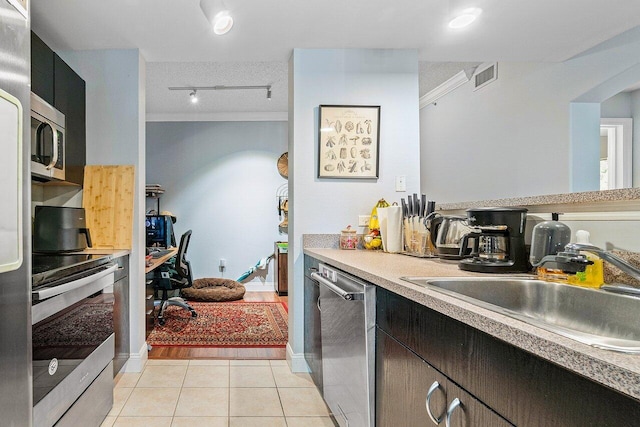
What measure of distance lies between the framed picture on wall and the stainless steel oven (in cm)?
149

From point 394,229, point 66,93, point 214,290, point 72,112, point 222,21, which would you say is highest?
point 222,21

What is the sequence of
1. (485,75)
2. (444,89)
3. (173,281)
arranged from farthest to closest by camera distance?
(444,89) → (173,281) → (485,75)

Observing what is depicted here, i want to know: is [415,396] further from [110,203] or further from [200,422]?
[110,203]

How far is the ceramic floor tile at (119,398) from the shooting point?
2.11m

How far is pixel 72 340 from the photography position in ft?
5.39

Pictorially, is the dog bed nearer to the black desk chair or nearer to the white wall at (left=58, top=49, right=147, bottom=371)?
the black desk chair

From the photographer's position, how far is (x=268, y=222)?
17.9ft

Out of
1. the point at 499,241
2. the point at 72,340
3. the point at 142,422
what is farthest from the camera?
the point at 142,422

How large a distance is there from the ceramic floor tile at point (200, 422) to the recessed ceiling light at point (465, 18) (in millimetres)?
2552

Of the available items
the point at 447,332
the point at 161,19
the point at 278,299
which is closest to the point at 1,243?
the point at 447,332

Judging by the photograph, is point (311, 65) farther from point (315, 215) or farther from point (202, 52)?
point (315, 215)

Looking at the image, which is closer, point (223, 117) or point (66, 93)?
point (66, 93)

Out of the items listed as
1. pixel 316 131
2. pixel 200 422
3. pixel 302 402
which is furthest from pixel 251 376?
pixel 316 131

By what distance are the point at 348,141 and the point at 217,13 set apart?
3.95 ft
